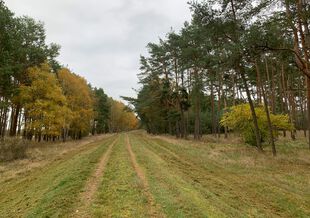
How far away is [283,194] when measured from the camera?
912cm

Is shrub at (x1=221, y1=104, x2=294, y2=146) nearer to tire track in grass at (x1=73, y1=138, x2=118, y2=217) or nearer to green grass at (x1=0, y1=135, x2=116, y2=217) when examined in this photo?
tire track in grass at (x1=73, y1=138, x2=118, y2=217)

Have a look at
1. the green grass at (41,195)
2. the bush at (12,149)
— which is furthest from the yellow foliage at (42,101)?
the green grass at (41,195)

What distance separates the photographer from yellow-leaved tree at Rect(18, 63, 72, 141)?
2984cm

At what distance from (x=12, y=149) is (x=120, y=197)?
635 inches

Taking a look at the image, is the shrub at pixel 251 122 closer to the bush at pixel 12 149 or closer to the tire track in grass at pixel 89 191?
the tire track in grass at pixel 89 191

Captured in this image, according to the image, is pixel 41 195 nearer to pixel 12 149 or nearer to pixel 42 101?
pixel 12 149

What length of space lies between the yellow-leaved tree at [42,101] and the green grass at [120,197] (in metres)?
21.6

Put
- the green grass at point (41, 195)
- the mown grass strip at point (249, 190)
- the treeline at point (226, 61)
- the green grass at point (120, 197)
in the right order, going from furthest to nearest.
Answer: the treeline at point (226, 61) → the mown grass strip at point (249, 190) → the green grass at point (41, 195) → the green grass at point (120, 197)

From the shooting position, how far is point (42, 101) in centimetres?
3039

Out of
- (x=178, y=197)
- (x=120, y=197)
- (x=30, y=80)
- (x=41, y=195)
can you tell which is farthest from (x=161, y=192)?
(x=30, y=80)

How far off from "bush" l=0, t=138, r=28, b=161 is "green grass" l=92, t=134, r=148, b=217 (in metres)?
Answer: 12.6

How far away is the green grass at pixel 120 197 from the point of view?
681cm

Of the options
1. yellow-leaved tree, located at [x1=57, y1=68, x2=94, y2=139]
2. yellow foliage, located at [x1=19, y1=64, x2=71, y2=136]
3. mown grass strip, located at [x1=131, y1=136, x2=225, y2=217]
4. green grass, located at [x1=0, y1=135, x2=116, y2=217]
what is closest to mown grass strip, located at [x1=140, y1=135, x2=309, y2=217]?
mown grass strip, located at [x1=131, y1=136, x2=225, y2=217]

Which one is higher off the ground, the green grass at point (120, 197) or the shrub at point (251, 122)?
the shrub at point (251, 122)
